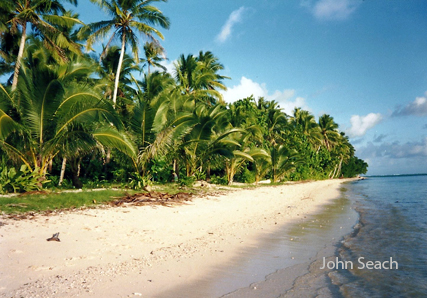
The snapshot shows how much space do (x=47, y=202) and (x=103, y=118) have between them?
444 centimetres

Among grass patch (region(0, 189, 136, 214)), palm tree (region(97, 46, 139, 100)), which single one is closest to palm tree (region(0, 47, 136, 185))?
grass patch (region(0, 189, 136, 214))

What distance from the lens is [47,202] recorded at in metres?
7.92

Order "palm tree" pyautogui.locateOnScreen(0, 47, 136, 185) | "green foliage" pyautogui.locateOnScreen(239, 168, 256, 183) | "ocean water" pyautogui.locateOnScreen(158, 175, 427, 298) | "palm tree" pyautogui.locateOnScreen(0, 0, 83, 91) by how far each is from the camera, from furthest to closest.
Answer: "green foliage" pyautogui.locateOnScreen(239, 168, 256, 183) → "palm tree" pyautogui.locateOnScreen(0, 0, 83, 91) → "palm tree" pyautogui.locateOnScreen(0, 47, 136, 185) → "ocean water" pyautogui.locateOnScreen(158, 175, 427, 298)

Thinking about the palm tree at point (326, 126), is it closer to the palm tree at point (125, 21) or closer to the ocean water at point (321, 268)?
the palm tree at point (125, 21)

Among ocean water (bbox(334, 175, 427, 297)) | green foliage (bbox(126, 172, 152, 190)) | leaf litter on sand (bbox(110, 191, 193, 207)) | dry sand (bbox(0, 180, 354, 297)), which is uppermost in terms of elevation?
green foliage (bbox(126, 172, 152, 190))

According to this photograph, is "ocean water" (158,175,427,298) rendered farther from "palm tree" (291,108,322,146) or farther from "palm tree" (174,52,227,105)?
"palm tree" (291,108,322,146)

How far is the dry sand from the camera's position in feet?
11.3

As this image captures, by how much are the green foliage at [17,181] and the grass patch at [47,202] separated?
2.47ft

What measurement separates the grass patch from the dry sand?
2.75ft

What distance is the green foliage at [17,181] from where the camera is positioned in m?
9.20

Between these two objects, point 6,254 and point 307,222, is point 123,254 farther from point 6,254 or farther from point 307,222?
point 307,222

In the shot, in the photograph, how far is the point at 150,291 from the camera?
3.42 metres

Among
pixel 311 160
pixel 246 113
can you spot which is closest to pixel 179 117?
pixel 246 113

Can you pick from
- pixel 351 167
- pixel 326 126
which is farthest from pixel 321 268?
pixel 351 167
